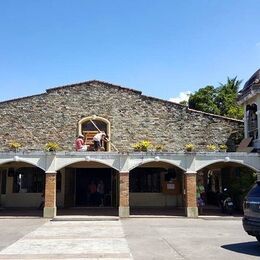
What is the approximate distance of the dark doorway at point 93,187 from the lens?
78.6 ft

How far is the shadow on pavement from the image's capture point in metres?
9.62

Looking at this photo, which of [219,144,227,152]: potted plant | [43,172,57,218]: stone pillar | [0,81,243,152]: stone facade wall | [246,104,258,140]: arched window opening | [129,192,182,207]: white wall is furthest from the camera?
[129,192,182,207]: white wall

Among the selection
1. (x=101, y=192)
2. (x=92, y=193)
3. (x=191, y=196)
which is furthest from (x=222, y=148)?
(x=92, y=193)

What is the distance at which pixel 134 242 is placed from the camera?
1119 cm

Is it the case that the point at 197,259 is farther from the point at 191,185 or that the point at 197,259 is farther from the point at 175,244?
the point at 191,185

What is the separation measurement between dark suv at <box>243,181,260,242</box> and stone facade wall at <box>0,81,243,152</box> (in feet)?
44.1

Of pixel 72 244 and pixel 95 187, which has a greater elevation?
pixel 95 187

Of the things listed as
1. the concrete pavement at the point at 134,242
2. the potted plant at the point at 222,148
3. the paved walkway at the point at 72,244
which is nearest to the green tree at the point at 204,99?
the potted plant at the point at 222,148

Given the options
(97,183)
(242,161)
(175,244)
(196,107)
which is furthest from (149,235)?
(196,107)

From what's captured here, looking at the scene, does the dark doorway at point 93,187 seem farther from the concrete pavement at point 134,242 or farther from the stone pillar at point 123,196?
the concrete pavement at point 134,242

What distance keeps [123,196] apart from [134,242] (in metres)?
7.50

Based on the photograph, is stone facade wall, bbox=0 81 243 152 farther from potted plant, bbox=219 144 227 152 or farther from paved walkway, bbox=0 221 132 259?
paved walkway, bbox=0 221 132 259

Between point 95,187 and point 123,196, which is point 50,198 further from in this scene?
point 95,187

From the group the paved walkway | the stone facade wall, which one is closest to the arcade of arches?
the stone facade wall
